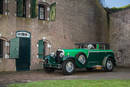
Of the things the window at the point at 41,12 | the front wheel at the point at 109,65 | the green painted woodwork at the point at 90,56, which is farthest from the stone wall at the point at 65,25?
the front wheel at the point at 109,65

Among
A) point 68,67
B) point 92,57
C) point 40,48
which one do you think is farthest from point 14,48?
point 92,57

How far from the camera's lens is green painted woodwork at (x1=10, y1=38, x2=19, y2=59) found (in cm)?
1343

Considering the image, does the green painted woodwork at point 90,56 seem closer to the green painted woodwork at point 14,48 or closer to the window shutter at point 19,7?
the green painted woodwork at point 14,48

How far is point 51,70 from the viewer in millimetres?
12578

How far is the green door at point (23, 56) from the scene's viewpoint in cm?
1389

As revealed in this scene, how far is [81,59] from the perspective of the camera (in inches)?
470

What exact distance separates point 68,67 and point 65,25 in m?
6.17

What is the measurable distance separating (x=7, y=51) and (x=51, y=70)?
330 cm

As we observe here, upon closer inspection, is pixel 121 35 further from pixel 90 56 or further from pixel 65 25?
pixel 90 56

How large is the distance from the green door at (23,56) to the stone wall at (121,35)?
27.5 feet

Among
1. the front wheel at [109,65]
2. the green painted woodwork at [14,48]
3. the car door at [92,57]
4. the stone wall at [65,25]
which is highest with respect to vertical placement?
the stone wall at [65,25]

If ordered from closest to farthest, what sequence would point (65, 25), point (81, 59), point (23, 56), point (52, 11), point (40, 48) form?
point (81, 59) < point (23, 56) < point (40, 48) < point (52, 11) < point (65, 25)

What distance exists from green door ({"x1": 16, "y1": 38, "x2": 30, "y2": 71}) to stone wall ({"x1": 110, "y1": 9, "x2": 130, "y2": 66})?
8.37 meters

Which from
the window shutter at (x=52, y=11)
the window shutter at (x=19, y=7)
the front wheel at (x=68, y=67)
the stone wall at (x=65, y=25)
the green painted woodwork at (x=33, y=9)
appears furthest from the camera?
the window shutter at (x=52, y=11)
